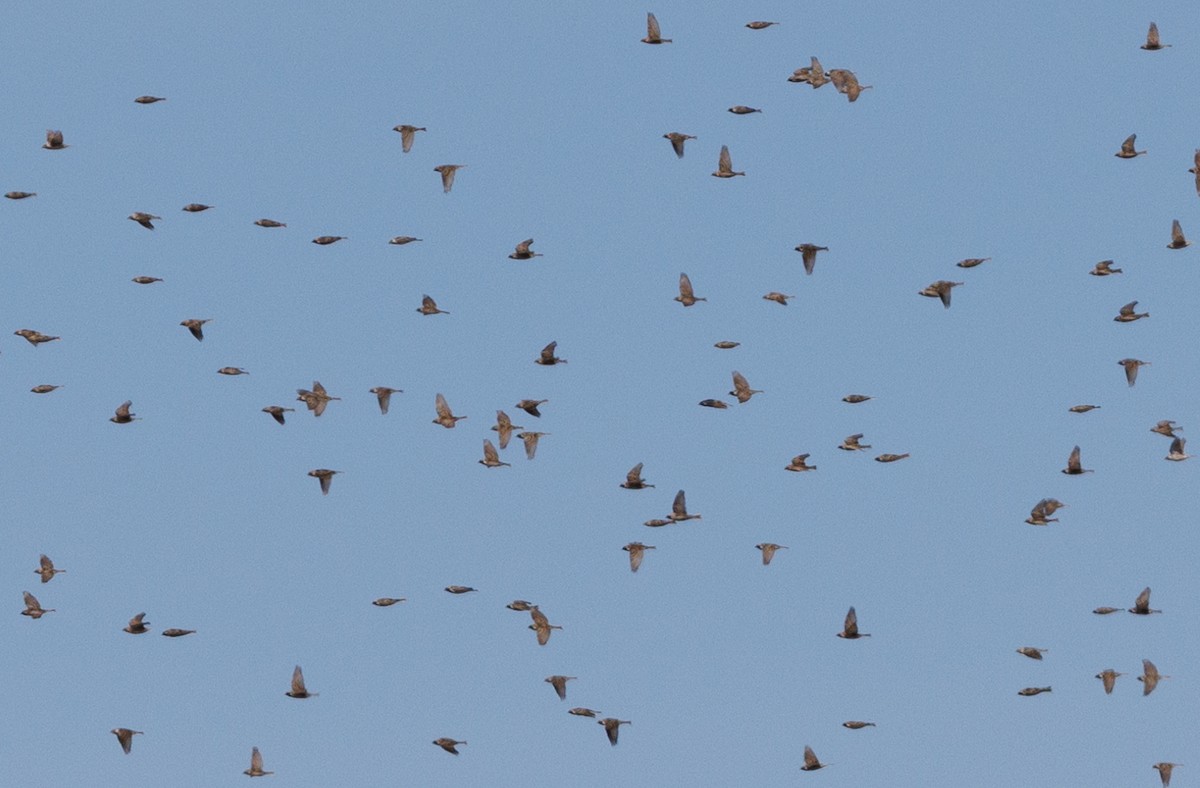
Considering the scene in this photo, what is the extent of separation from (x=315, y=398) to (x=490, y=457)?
7.35m

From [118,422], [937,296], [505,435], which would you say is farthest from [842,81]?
[118,422]

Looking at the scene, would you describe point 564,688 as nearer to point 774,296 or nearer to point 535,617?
point 535,617

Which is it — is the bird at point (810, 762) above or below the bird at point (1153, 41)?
below

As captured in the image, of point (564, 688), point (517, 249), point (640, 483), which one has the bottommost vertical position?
point (564, 688)

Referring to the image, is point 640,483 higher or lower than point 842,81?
lower

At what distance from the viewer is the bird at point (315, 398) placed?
406 feet

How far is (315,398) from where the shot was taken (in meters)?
124

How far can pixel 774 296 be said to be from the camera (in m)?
123

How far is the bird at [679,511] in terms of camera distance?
124 m

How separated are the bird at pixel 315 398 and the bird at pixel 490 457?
20.4ft

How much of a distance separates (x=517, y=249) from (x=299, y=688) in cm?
1800

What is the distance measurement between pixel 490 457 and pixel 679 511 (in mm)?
7763

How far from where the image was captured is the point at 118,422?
12375cm

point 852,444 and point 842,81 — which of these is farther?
point 852,444
